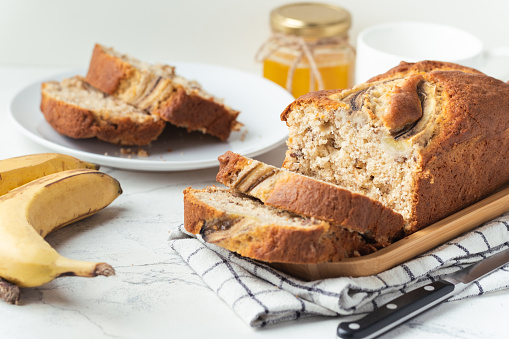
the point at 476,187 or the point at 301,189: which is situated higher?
the point at 301,189

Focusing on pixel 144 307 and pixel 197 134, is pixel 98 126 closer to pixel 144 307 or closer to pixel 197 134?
pixel 197 134

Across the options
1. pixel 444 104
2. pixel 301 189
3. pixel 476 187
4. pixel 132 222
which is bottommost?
pixel 132 222

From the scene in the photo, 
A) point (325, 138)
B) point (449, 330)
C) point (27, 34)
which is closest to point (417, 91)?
point (325, 138)

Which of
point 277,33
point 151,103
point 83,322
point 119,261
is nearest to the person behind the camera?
point 83,322

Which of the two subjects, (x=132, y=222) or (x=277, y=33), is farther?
(x=277, y=33)

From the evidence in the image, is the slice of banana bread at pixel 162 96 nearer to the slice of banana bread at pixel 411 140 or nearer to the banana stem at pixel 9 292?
the slice of banana bread at pixel 411 140

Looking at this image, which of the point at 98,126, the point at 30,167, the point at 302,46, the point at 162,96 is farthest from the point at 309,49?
the point at 30,167

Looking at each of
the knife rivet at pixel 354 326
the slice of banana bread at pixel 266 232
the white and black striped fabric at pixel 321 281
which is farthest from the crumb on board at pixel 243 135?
the knife rivet at pixel 354 326

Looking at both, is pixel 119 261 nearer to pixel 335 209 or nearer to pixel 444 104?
pixel 335 209

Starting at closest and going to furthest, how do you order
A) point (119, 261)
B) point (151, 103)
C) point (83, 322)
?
1. point (83, 322)
2. point (119, 261)
3. point (151, 103)
